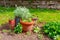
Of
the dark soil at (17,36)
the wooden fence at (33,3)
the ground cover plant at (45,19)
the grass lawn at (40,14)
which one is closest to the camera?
the dark soil at (17,36)

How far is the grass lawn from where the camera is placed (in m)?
8.33

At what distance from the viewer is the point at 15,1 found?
9.83m

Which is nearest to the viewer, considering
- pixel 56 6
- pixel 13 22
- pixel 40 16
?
pixel 13 22

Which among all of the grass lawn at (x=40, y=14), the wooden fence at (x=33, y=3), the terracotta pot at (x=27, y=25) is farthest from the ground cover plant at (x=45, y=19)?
the wooden fence at (x=33, y=3)

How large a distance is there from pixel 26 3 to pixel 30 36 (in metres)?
3.19

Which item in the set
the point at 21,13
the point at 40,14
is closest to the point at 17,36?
the point at 21,13

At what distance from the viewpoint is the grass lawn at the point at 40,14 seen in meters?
8.33

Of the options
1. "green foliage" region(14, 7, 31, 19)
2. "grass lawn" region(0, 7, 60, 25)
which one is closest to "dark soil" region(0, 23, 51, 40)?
"green foliage" region(14, 7, 31, 19)

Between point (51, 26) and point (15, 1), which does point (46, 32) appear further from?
point (15, 1)

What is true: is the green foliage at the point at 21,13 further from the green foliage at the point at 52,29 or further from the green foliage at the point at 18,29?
the green foliage at the point at 52,29

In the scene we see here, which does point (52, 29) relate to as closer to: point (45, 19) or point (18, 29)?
point (18, 29)

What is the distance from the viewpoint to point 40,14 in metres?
8.92

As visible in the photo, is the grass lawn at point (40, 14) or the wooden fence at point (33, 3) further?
the wooden fence at point (33, 3)

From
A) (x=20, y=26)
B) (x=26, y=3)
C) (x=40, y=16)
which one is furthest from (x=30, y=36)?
(x=26, y=3)
